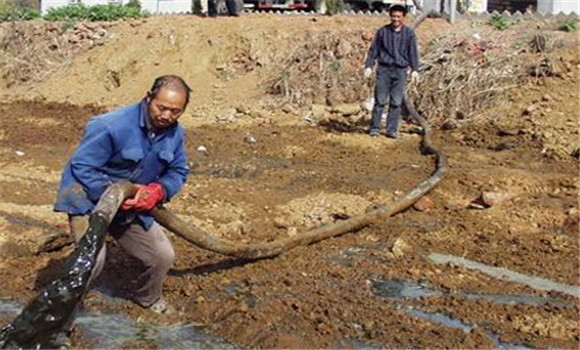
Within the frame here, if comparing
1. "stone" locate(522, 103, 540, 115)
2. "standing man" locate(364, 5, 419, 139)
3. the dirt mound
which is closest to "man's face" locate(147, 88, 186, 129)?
"standing man" locate(364, 5, 419, 139)

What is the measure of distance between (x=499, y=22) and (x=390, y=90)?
176 inches

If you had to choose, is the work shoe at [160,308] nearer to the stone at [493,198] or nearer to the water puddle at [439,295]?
the water puddle at [439,295]

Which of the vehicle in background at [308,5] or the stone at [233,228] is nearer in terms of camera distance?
the stone at [233,228]

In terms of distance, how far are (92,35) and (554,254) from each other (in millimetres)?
14018

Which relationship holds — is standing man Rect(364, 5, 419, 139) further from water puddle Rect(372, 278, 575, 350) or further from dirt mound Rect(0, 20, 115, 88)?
dirt mound Rect(0, 20, 115, 88)

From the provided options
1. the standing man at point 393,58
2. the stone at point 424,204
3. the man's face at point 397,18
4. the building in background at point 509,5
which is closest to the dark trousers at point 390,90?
the standing man at point 393,58

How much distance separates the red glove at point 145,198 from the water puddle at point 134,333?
83 cm

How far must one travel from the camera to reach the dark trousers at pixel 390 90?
11070 millimetres

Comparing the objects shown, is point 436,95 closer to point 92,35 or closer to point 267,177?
point 267,177

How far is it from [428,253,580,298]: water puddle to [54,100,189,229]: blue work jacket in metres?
2.75

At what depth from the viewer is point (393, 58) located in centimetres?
1095

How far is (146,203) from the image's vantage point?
500cm

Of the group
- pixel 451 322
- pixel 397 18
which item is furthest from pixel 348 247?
pixel 397 18

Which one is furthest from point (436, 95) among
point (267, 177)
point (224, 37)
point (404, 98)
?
point (224, 37)
